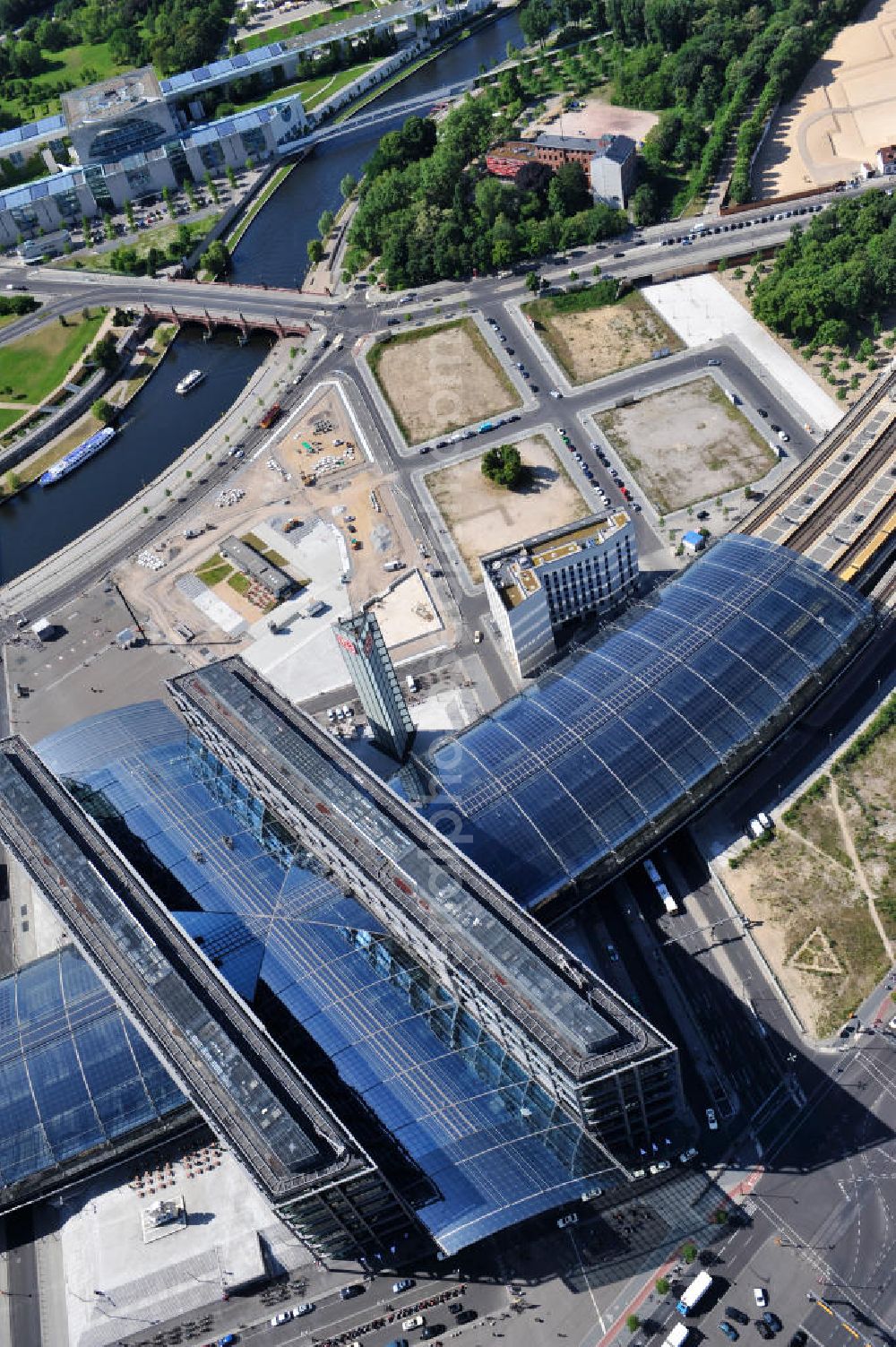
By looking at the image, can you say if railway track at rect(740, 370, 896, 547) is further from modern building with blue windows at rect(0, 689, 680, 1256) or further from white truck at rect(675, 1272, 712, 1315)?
white truck at rect(675, 1272, 712, 1315)

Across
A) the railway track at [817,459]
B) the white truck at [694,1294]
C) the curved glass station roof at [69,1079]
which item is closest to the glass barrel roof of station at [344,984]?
the white truck at [694,1294]

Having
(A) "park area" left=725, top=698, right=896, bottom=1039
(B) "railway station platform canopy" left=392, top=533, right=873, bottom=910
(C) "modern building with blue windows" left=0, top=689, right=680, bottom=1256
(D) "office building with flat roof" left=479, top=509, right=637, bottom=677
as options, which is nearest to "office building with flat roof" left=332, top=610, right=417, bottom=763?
(B) "railway station platform canopy" left=392, top=533, right=873, bottom=910

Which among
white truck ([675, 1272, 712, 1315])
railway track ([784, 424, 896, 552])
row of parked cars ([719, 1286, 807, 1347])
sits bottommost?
row of parked cars ([719, 1286, 807, 1347])

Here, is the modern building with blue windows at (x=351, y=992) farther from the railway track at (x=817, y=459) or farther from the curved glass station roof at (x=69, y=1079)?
the railway track at (x=817, y=459)

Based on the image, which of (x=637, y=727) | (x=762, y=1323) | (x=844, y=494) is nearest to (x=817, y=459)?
(x=844, y=494)

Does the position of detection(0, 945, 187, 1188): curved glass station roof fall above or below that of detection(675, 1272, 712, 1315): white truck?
above

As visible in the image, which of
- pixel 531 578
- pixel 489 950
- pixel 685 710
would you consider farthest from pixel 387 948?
pixel 531 578
